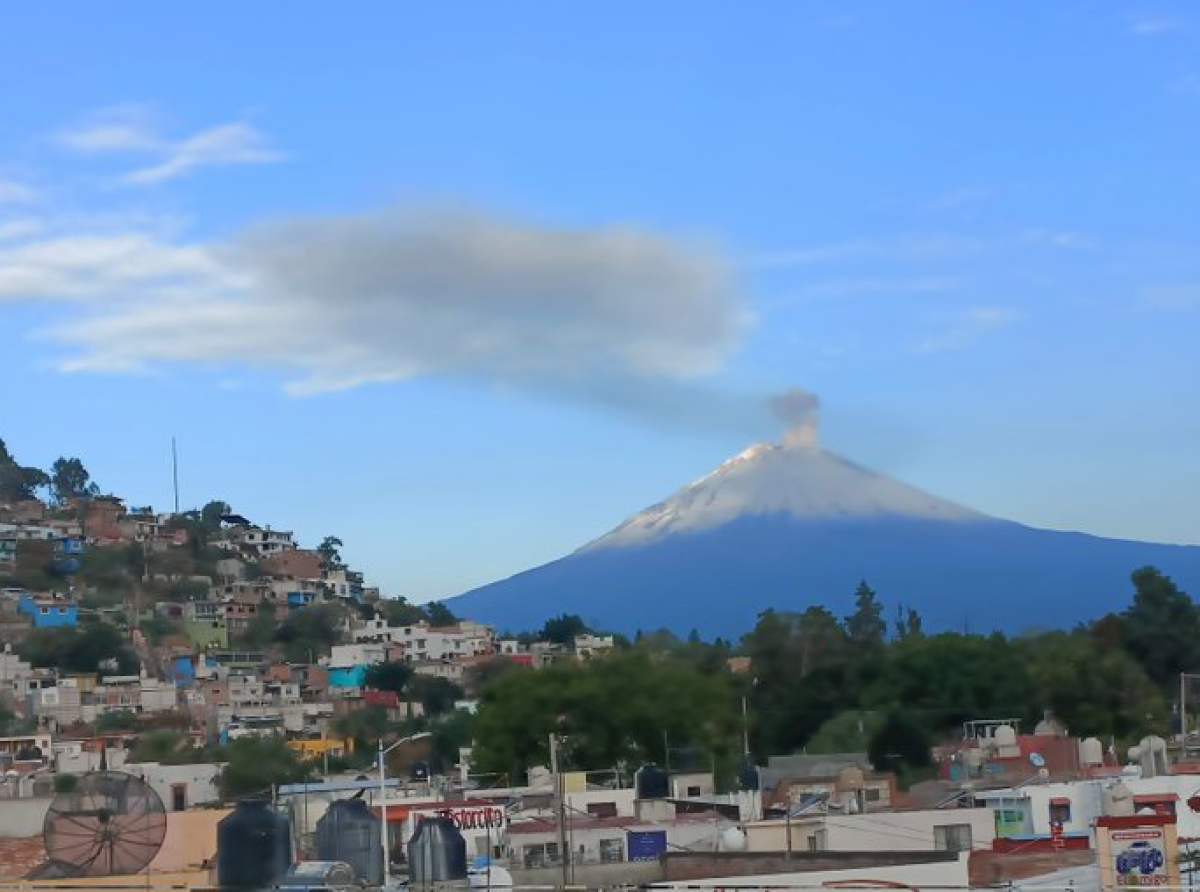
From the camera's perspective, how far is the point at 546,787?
45281 mm

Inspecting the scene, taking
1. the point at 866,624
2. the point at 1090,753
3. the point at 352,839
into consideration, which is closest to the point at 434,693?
the point at 866,624

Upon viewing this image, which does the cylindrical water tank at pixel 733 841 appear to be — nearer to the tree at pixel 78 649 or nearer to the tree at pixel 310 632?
the tree at pixel 78 649

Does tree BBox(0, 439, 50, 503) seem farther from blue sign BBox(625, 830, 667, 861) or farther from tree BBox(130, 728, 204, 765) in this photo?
blue sign BBox(625, 830, 667, 861)

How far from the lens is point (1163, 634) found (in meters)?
86.1

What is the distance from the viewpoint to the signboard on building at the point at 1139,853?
25.0 meters

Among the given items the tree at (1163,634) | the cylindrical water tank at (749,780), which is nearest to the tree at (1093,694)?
the tree at (1163,634)

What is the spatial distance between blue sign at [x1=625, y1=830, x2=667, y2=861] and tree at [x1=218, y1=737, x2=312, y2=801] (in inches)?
Result: 798

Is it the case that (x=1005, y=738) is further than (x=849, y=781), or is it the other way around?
(x=1005, y=738)

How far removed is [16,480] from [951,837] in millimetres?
166468

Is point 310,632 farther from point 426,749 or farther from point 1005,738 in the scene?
point 1005,738

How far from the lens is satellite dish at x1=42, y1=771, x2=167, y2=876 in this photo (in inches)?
1042

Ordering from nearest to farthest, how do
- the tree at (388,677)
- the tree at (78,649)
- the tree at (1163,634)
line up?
the tree at (1163,634)
the tree at (388,677)
the tree at (78,649)

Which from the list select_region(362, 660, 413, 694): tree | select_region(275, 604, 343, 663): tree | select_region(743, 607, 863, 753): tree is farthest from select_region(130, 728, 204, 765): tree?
select_region(275, 604, 343, 663): tree

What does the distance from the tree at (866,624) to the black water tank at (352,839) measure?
185 feet
